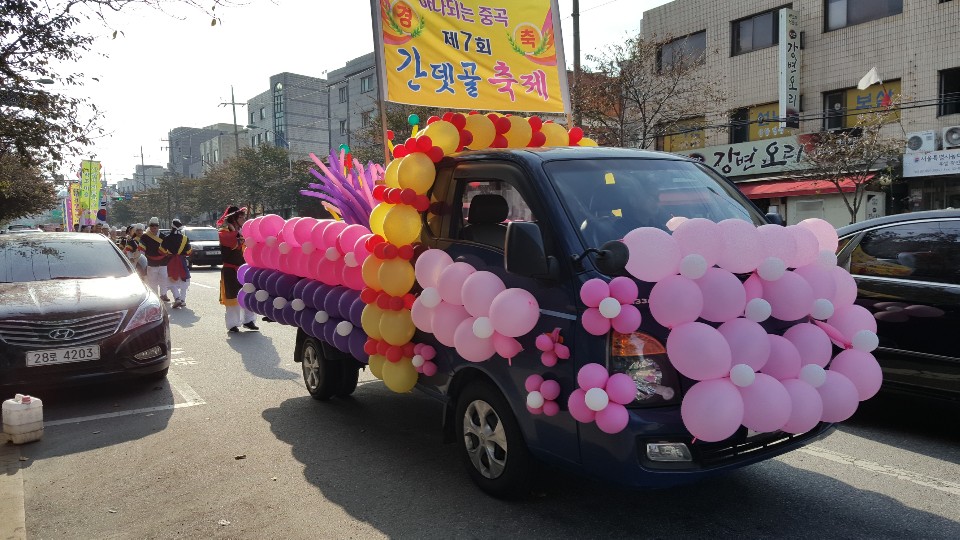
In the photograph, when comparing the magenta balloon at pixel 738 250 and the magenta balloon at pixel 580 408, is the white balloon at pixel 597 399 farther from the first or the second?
the magenta balloon at pixel 738 250

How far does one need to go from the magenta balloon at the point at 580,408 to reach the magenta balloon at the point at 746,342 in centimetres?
66

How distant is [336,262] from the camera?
201 inches

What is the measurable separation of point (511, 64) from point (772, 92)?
1828cm

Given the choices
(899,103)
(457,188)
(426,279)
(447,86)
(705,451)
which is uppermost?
(899,103)

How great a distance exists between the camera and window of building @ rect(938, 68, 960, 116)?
18.4m

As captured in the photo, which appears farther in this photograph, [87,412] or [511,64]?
[511,64]

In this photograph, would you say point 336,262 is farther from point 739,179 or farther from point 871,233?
point 739,179

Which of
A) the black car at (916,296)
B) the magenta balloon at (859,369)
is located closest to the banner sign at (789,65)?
the black car at (916,296)

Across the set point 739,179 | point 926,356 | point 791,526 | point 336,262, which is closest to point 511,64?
point 336,262

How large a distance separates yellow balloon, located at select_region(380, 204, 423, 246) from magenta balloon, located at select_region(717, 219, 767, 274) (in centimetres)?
193

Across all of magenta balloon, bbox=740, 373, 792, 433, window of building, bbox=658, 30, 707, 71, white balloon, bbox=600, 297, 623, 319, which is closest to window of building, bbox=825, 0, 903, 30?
window of building, bbox=658, 30, 707, 71

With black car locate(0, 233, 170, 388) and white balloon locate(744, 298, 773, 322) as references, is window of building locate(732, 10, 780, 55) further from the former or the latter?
white balloon locate(744, 298, 773, 322)

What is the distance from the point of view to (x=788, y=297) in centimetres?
317

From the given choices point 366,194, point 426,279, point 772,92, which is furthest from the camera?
point 772,92
